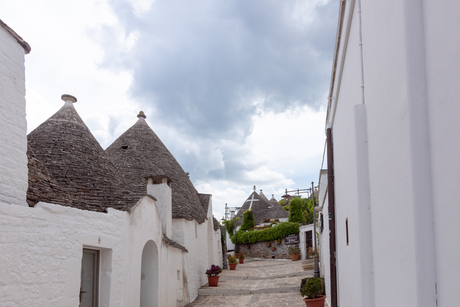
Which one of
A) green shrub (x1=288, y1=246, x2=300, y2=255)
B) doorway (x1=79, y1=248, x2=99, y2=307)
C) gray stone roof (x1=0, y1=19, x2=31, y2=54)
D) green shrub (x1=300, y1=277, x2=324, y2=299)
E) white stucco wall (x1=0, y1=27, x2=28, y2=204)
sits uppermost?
gray stone roof (x1=0, y1=19, x2=31, y2=54)

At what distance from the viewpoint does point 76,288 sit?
6527 mm

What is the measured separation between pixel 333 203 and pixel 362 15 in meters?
4.72

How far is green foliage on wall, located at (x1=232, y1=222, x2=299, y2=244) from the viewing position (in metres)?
30.8

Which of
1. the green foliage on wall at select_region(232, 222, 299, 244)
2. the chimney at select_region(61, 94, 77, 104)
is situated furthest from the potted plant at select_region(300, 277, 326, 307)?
the green foliage on wall at select_region(232, 222, 299, 244)

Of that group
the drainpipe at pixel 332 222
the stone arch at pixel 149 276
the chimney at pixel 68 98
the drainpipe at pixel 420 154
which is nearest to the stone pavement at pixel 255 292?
the stone arch at pixel 149 276

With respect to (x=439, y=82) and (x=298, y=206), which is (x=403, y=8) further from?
(x=298, y=206)

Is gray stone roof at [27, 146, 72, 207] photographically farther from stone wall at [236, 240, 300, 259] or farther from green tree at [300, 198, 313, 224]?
green tree at [300, 198, 313, 224]

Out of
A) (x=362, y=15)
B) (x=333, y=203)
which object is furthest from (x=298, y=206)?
(x=362, y=15)

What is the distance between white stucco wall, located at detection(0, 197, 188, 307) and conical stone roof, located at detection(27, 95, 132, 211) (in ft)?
2.29

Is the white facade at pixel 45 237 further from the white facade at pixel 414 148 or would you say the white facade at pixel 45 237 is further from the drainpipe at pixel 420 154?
the drainpipe at pixel 420 154

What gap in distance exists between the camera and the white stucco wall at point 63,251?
5.18 m

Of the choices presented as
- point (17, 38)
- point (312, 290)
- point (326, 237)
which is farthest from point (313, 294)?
point (17, 38)

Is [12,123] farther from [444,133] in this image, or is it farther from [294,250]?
[294,250]

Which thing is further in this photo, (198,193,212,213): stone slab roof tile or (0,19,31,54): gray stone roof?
A: (198,193,212,213): stone slab roof tile
